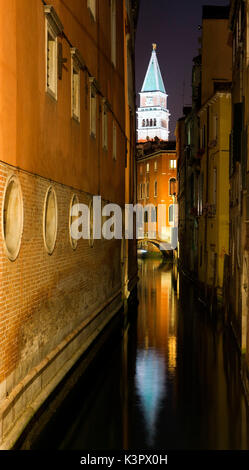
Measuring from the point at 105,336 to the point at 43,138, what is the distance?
10035 millimetres

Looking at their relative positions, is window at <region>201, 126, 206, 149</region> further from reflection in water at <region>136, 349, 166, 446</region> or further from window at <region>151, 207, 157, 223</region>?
window at <region>151, 207, 157, 223</region>

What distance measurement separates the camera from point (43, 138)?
10.7 metres

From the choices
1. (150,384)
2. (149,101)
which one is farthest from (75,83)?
(149,101)

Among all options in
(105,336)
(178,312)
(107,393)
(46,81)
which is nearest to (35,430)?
(107,393)

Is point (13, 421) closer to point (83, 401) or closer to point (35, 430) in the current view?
point (35, 430)

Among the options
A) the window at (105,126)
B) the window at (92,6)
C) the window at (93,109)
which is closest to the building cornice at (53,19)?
the window at (92,6)

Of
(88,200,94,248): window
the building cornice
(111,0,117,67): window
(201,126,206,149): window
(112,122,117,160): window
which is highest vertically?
(111,0,117,67): window

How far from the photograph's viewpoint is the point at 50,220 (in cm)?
1152

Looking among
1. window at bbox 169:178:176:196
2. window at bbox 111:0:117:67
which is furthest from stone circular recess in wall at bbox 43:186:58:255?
window at bbox 169:178:176:196

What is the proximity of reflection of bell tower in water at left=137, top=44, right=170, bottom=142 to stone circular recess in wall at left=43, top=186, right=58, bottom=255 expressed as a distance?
425 feet

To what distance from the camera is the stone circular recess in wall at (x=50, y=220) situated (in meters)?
10.9

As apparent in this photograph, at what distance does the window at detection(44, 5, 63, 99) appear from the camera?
11078mm

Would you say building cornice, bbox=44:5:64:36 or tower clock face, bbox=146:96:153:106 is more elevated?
tower clock face, bbox=146:96:153:106

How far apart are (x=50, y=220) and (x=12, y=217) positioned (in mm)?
2851
